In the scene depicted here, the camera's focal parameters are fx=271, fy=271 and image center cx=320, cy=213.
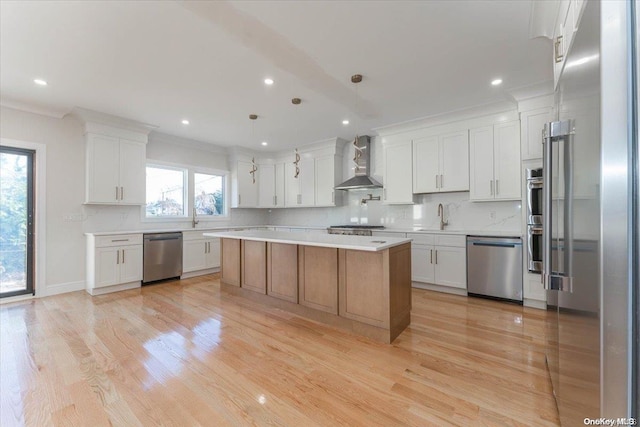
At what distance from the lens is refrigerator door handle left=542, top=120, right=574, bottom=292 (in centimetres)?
121

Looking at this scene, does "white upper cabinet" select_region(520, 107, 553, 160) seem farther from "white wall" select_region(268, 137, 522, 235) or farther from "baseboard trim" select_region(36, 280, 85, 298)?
"baseboard trim" select_region(36, 280, 85, 298)

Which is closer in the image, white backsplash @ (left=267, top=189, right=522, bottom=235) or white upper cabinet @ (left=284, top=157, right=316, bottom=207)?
white backsplash @ (left=267, top=189, right=522, bottom=235)

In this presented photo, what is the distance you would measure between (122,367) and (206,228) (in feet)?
12.3

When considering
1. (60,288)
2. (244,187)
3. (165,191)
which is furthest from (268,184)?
(60,288)

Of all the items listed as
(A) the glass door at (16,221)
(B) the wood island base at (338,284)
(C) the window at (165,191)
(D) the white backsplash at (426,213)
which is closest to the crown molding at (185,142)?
(C) the window at (165,191)

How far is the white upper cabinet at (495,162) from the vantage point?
3.79 m

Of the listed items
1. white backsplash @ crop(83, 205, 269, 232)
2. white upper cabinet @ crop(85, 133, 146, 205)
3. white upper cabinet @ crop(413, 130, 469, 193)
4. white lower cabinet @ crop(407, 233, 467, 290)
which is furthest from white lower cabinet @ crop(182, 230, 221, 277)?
white upper cabinet @ crop(413, 130, 469, 193)

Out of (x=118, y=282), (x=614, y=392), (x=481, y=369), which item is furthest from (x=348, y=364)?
(x=118, y=282)

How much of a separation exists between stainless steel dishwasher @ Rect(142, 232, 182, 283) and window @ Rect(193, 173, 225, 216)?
1167 millimetres

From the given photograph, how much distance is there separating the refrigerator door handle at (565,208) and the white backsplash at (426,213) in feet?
8.67

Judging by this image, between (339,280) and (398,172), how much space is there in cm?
275

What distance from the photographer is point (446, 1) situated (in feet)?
6.63

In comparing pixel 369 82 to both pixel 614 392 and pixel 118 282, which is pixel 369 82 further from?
pixel 118 282

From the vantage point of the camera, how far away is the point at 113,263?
14.1 ft
